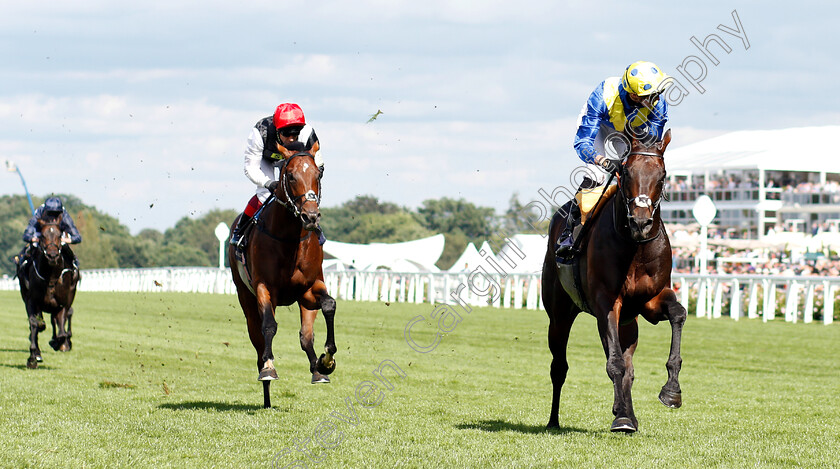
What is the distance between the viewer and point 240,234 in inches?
349

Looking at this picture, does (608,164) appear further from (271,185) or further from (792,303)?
(792,303)

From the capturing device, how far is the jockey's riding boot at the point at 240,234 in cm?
875

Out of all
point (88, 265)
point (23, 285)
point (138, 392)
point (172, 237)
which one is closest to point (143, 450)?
point (138, 392)

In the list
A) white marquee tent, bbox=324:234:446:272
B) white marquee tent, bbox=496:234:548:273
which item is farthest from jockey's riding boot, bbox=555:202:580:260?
white marquee tent, bbox=324:234:446:272

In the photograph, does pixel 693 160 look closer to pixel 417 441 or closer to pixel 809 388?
pixel 809 388

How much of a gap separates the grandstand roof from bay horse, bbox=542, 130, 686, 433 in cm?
3866

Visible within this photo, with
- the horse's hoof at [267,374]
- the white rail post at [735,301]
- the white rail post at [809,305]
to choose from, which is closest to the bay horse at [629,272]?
the horse's hoof at [267,374]

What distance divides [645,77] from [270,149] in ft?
10.8

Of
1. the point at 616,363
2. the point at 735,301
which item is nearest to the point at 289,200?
the point at 616,363

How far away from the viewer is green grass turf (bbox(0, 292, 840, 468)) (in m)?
6.47

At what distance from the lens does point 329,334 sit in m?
8.24

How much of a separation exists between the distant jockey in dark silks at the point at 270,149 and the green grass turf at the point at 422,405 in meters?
1.57

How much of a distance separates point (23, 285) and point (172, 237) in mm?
118555

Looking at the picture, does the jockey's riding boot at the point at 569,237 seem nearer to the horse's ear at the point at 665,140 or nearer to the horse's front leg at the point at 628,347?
the horse's front leg at the point at 628,347
